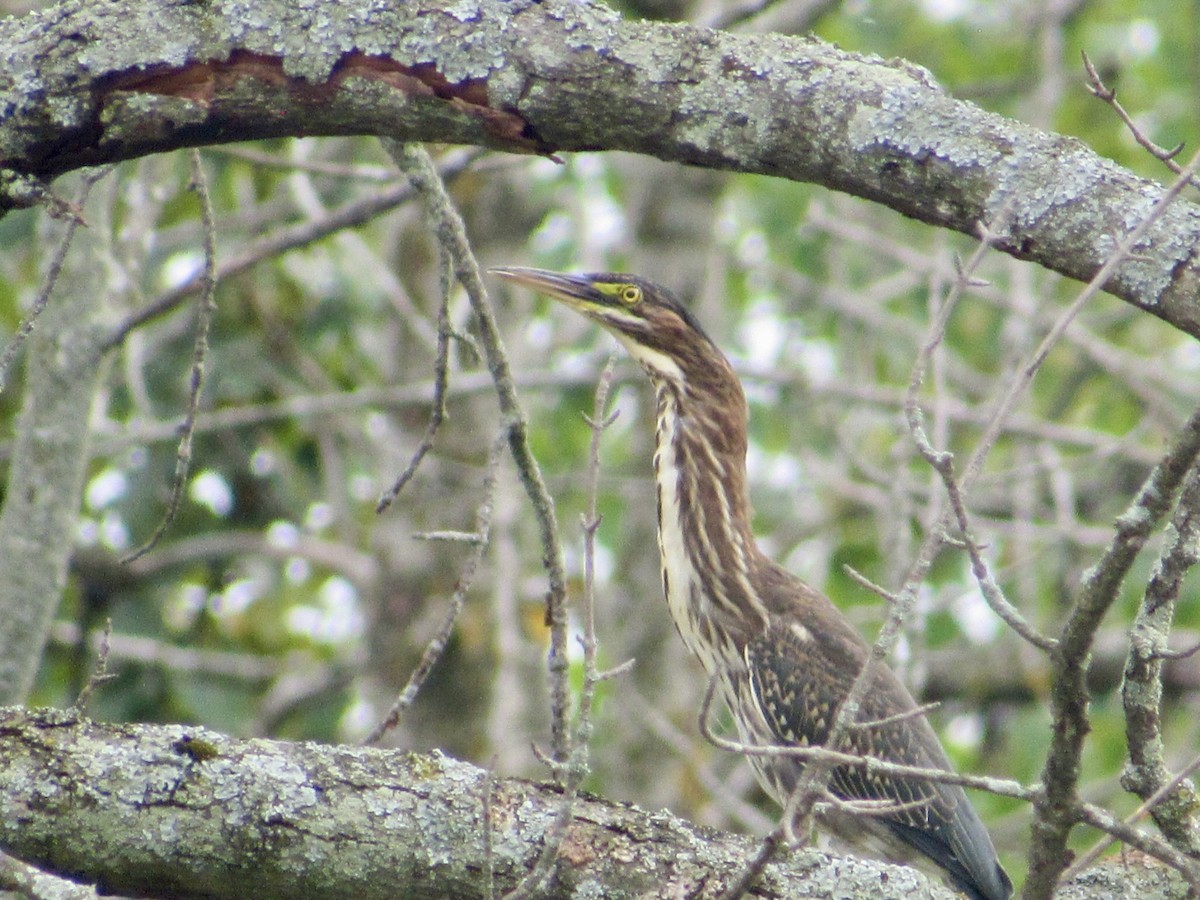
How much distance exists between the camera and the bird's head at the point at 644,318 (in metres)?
4.57

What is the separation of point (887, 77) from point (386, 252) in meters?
5.52

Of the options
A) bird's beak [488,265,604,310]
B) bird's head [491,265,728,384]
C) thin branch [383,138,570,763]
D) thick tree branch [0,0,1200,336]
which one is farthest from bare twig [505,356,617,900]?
bird's head [491,265,728,384]

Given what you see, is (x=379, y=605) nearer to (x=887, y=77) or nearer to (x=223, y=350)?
(x=223, y=350)

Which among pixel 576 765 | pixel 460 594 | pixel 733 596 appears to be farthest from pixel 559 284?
pixel 576 765

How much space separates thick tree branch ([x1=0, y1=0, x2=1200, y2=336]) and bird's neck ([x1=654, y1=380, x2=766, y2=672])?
2522 millimetres

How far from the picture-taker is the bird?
470 centimetres

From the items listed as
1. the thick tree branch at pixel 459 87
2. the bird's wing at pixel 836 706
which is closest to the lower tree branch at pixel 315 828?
the thick tree branch at pixel 459 87

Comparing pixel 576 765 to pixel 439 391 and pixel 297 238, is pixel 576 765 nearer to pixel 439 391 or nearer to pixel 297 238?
pixel 439 391

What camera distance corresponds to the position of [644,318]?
4715 millimetres

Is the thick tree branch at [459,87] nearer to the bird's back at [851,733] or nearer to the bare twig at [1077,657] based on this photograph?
the bare twig at [1077,657]

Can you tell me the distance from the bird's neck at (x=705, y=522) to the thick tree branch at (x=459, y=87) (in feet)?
8.27

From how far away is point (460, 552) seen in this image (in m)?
6.54

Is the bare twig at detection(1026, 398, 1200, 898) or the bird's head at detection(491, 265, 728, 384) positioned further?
Result: the bird's head at detection(491, 265, 728, 384)

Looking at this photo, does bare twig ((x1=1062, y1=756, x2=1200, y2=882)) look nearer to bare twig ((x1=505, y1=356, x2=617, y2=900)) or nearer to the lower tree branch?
the lower tree branch
